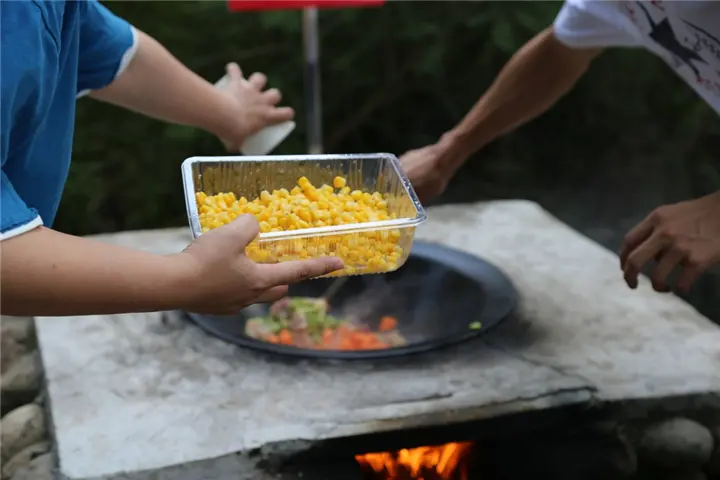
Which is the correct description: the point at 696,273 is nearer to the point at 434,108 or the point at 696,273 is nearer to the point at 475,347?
the point at 475,347

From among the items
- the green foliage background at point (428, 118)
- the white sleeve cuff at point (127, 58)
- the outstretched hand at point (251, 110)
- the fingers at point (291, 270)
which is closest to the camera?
the fingers at point (291, 270)

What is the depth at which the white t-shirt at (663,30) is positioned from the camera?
111 centimetres

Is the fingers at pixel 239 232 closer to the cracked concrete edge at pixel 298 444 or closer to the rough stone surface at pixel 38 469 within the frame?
the cracked concrete edge at pixel 298 444

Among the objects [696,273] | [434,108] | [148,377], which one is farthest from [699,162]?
[148,377]

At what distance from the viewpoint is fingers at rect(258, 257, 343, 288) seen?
768 millimetres

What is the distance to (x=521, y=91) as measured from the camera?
143 cm

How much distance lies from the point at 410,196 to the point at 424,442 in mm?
397

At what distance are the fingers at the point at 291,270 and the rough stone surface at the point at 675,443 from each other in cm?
69

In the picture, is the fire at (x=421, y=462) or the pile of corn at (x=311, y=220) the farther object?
the fire at (x=421, y=462)

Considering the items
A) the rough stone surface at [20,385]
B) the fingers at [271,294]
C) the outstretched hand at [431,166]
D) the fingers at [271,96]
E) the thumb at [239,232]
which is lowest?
the rough stone surface at [20,385]

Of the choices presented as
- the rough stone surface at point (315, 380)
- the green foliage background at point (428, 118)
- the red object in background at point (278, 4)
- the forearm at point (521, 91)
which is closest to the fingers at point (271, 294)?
the rough stone surface at point (315, 380)

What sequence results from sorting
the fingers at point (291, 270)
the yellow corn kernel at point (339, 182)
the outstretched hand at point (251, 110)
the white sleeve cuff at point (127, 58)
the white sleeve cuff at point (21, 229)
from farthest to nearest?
the outstretched hand at point (251, 110) → the white sleeve cuff at point (127, 58) → the yellow corn kernel at point (339, 182) → the fingers at point (291, 270) → the white sleeve cuff at point (21, 229)

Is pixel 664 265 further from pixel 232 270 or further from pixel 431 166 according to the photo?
pixel 232 270

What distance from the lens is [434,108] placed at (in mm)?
2270
